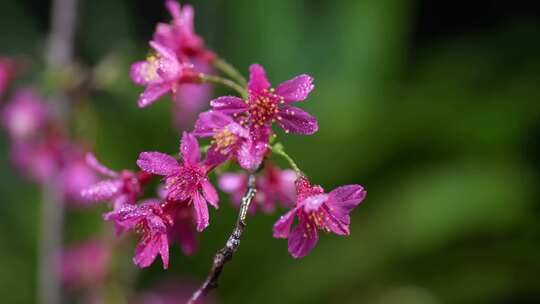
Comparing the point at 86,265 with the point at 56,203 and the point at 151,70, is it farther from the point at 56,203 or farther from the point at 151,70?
the point at 151,70

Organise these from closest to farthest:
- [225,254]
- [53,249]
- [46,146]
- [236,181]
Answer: [225,254]
[236,181]
[53,249]
[46,146]

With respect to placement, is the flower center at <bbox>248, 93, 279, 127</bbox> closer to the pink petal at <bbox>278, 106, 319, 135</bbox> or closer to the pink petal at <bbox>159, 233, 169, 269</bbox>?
the pink petal at <bbox>278, 106, 319, 135</bbox>

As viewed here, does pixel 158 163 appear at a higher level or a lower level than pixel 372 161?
lower

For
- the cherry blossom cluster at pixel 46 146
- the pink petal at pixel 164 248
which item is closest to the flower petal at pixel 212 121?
the pink petal at pixel 164 248

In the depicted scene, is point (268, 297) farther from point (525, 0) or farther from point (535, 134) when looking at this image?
point (525, 0)

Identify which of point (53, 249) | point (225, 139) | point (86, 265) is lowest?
point (86, 265)

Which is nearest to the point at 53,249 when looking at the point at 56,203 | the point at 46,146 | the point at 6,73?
the point at 56,203

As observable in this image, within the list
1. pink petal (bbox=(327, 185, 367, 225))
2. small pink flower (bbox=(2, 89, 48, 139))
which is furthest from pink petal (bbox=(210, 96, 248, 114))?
small pink flower (bbox=(2, 89, 48, 139))
